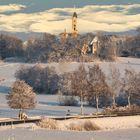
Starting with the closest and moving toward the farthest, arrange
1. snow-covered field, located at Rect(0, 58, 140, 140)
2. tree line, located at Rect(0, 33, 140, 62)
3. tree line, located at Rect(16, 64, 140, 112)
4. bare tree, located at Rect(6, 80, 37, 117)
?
snow-covered field, located at Rect(0, 58, 140, 140) < bare tree, located at Rect(6, 80, 37, 117) < tree line, located at Rect(16, 64, 140, 112) < tree line, located at Rect(0, 33, 140, 62)

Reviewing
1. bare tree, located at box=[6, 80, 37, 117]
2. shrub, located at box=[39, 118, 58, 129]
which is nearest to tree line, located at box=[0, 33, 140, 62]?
bare tree, located at box=[6, 80, 37, 117]

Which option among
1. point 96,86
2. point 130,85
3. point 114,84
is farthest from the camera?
point 114,84

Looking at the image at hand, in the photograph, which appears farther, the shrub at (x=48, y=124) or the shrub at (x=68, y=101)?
the shrub at (x=68, y=101)

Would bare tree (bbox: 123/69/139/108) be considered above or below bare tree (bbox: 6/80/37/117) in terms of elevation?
above

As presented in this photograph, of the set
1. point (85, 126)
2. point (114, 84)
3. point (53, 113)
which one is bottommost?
point (85, 126)

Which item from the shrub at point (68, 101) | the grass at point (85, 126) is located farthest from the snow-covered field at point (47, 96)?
the grass at point (85, 126)

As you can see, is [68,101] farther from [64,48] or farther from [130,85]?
[64,48]

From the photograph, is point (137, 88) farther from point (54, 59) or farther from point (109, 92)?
point (54, 59)

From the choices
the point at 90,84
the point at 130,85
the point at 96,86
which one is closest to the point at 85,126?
the point at 96,86

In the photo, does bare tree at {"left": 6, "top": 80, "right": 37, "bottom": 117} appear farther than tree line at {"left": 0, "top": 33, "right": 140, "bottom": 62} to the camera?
No

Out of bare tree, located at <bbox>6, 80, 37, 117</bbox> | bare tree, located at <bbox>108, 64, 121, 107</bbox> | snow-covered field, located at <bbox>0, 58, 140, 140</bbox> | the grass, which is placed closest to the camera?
snow-covered field, located at <bbox>0, 58, 140, 140</bbox>

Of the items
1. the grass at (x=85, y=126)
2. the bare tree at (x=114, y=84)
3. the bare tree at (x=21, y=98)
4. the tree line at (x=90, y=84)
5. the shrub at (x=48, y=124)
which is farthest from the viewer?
the bare tree at (x=114, y=84)

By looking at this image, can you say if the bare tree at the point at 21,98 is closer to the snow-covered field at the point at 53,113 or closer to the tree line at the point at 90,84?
the snow-covered field at the point at 53,113

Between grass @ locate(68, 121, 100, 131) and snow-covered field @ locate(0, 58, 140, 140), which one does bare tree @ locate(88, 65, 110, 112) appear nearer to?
snow-covered field @ locate(0, 58, 140, 140)
